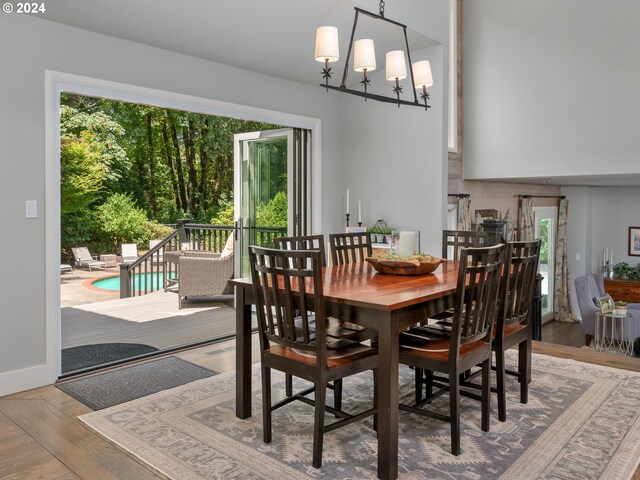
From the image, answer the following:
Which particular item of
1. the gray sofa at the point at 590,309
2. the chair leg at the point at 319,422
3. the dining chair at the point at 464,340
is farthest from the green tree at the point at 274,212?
the gray sofa at the point at 590,309

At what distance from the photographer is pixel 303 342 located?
2631mm

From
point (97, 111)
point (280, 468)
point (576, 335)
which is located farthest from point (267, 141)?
point (97, 111)

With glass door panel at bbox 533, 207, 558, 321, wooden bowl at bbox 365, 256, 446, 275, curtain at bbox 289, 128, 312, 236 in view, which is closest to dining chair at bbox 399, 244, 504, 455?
wooden bowl at bbox 365, 256, 446, 275

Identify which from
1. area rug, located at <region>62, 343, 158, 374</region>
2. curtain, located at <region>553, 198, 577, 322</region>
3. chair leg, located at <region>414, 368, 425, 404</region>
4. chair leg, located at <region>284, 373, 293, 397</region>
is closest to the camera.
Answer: chair leg, located at <region>414, 368, 425, 404</region>

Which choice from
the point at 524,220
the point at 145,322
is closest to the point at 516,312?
the point at 145,322

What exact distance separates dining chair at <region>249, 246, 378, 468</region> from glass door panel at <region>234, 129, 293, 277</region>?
123 inches

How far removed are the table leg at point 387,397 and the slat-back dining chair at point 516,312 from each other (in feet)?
2.71

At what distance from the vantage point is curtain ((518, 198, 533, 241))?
7912 millimetres

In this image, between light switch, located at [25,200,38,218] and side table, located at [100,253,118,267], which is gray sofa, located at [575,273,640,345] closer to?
light switch, located at [25,200,38,218]

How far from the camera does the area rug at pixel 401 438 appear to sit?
2.44 m

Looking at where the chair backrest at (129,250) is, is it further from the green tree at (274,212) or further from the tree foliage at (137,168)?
the green tree at (274,212)

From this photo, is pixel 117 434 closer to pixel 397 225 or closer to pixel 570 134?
pixel 397 225

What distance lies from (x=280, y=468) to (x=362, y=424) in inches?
25.9

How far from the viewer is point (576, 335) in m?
8.86
